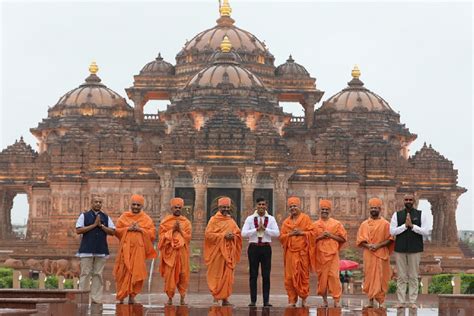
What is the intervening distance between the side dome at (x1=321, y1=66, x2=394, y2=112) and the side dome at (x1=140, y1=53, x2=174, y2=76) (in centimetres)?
1003

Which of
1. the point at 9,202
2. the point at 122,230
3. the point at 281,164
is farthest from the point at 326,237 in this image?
the point at 9,202

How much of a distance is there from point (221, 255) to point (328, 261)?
81.4 inches

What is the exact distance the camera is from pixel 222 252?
24.7m

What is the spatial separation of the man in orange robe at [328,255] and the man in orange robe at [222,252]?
1577 millimetres

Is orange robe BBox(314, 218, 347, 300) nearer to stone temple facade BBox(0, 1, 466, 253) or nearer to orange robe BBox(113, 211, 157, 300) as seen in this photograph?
orange robe BBox(113, 211, 157, 300)

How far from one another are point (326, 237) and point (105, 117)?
2128 inches

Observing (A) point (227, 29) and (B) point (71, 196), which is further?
(A) point (227, 29)

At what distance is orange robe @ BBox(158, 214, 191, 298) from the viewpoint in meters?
24.8

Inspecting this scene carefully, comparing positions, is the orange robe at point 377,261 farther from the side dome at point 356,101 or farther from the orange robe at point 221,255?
the side dome at point 356,101

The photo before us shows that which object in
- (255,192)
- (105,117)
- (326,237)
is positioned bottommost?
(326,237)

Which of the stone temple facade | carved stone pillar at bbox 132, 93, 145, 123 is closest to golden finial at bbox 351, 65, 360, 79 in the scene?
the stone temple facade

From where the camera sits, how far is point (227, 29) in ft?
271

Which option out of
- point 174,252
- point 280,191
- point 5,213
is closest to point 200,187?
point 280,191

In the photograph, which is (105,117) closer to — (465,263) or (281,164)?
(281,164)
